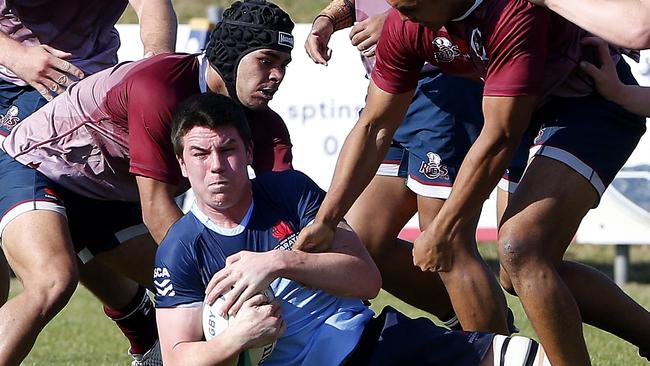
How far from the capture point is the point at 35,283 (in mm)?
4703

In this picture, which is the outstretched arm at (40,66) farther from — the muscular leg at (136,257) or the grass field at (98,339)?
the grass field at (98,339)

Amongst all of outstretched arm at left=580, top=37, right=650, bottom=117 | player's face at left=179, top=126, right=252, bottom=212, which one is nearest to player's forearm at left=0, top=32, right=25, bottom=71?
player's face at left=179, top=126, right=252, bottom=212

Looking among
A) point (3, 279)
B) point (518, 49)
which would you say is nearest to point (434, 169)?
point (518, 49)

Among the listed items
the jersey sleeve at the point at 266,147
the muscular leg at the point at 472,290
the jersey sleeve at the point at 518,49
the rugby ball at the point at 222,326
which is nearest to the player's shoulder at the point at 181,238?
the rugby ball at the point at 222,326

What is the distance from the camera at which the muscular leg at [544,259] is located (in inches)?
172

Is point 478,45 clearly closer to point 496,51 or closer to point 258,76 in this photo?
point 496,51

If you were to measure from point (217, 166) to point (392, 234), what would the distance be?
174 centimetres

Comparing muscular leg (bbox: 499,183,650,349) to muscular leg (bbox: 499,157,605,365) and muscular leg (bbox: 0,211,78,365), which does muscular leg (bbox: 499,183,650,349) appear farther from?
muscular leg (bbox: 0,211,78,365)

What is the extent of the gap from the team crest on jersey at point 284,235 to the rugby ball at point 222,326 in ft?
0.59

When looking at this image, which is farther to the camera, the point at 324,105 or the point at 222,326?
the point at 324,105

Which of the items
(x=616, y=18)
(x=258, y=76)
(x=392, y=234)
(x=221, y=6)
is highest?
(x=616, y=18)

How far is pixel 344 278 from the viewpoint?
3967 millimetres

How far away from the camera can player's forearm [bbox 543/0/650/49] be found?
3.51 meters

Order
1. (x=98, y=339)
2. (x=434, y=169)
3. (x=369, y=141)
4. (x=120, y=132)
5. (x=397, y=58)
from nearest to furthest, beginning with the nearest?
1. (x=397, y=58)
2. (x=369, y=141)
3. (x=120, y=132)
4. (x=434, y=169)
5. (x=98, y=339)
